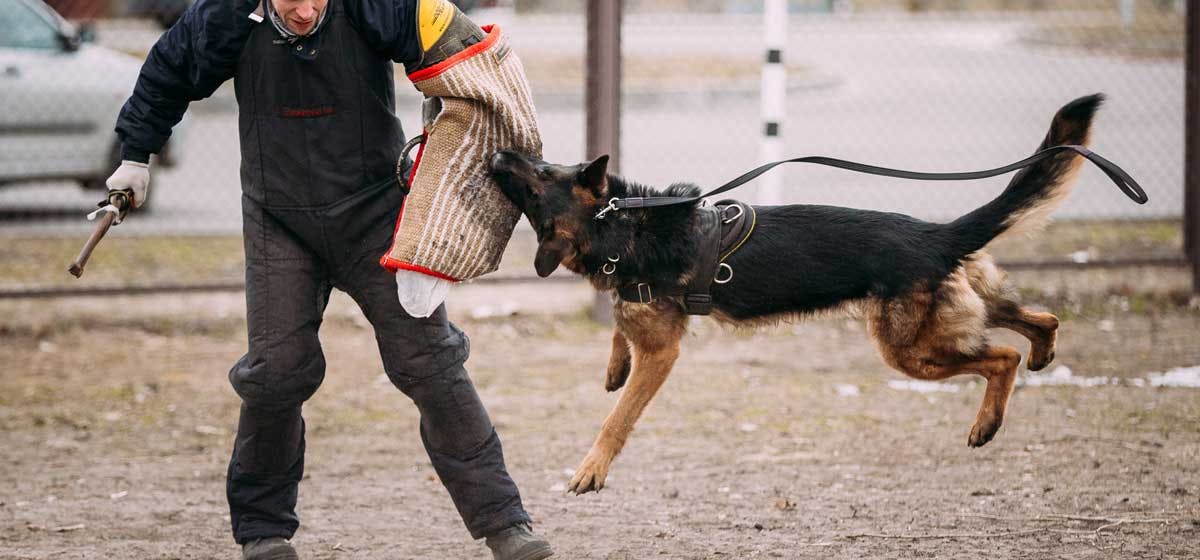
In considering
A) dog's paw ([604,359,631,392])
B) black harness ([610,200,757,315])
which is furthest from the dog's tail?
dog's paw ([604,359,631,392])

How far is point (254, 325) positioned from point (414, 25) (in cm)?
94

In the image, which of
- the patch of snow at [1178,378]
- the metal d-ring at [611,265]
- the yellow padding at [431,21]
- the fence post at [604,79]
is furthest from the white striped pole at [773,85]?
the yellow padding at [431,21]

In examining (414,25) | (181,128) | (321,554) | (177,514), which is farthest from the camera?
(181,128)

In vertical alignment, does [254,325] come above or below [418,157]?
below

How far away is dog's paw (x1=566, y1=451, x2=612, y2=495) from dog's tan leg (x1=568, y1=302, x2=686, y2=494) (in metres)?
0.03

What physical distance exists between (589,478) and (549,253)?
684mm

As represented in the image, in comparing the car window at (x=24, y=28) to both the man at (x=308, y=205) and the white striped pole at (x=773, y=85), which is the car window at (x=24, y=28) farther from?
the man at (x=308, y=205)

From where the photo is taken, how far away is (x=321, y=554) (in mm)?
3988

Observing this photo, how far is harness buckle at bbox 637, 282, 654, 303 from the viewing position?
3.83m

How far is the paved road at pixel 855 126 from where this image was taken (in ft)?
34.2

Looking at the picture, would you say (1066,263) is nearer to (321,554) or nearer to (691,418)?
(691,418)

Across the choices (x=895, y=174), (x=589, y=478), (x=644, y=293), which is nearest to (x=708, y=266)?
(x=644, y=293)

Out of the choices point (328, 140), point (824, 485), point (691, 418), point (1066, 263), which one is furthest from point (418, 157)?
point (1066, 263)

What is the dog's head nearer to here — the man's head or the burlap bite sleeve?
the burlap bite sleeve
